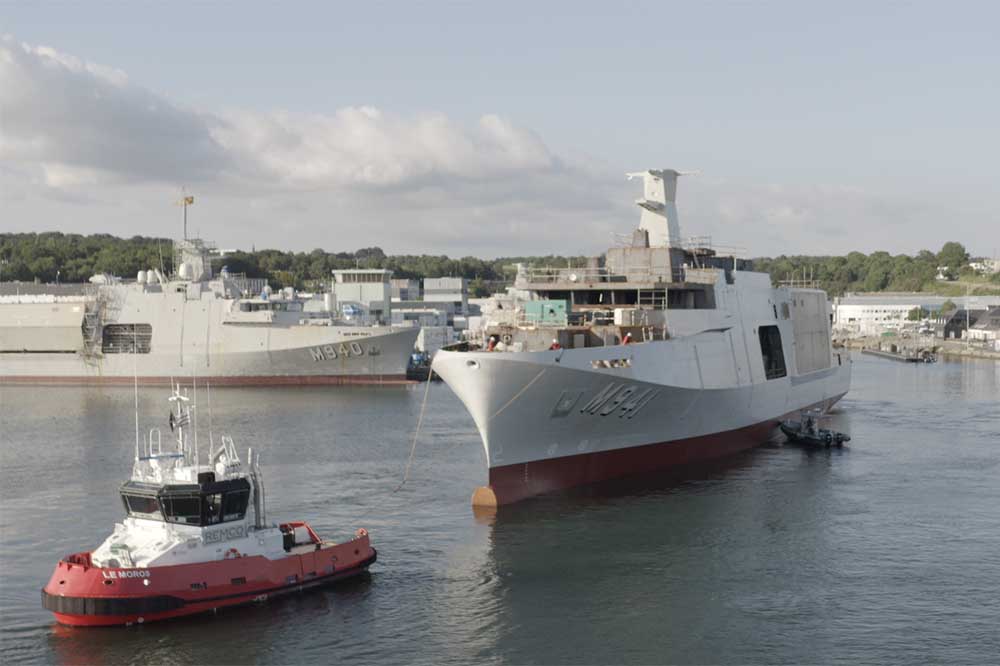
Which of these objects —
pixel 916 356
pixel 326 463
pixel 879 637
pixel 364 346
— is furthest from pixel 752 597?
pixel 916 356

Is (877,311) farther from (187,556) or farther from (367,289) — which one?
(187,556)

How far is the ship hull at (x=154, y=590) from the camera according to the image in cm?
2081

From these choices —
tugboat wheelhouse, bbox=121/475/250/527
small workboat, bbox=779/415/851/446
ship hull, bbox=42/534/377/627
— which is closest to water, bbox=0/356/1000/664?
ship hull, bbox=42/534/377/627

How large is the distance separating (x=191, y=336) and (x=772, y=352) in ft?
171

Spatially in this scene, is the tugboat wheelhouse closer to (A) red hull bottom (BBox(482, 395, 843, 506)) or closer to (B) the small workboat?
(A) red hull bottom (BBox(482, 395, 843, 506))

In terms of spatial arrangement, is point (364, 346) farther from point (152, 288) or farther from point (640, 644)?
Answer: point (640, 644)

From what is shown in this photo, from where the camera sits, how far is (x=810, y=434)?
4516cm

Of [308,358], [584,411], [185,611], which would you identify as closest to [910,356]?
[308,358]

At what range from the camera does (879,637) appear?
811 inches

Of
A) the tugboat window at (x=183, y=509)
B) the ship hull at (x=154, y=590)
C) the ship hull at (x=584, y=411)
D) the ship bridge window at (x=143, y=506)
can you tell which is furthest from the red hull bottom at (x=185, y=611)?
the ship hull at (x=584, y=411)

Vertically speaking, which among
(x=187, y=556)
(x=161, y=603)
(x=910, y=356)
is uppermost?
(x=910, y=356)

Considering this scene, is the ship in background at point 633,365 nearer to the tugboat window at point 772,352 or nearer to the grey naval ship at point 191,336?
the tugboat window at point 772,352

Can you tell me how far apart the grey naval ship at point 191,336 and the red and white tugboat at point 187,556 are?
54.4 m

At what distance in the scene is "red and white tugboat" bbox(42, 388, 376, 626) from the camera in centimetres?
2094
